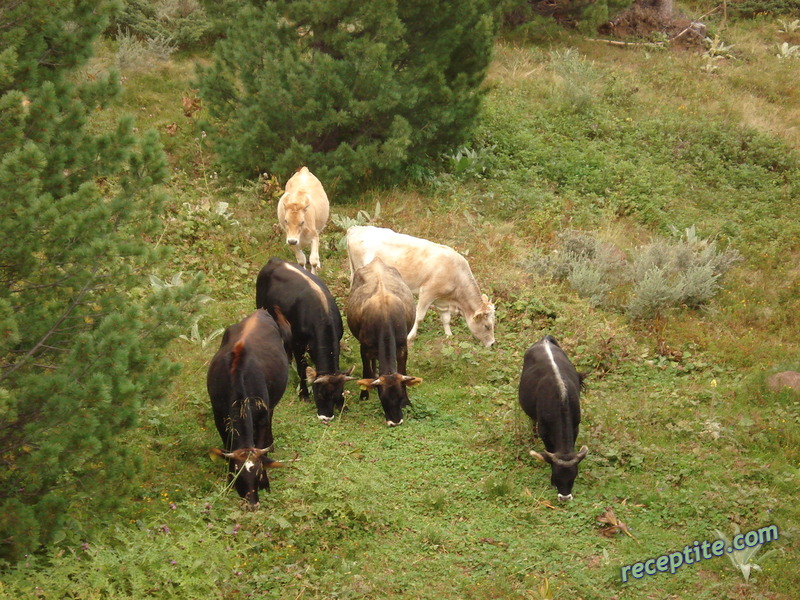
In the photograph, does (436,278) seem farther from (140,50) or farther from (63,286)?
(140,50)

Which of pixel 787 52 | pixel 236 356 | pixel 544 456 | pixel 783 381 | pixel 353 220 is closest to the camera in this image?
pixel 236 356

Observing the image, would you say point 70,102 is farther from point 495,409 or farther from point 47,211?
point 495,409

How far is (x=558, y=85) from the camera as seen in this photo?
21.7 m

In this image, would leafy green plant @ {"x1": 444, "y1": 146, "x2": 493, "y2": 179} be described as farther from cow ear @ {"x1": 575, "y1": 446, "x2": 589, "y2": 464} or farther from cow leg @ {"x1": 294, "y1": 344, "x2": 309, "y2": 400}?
cow ear @ {"x1": 575, "y1": 446, "x2": 589, "y2": 464}

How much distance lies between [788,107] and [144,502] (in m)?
20.5

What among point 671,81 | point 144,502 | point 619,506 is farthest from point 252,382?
point 671,81

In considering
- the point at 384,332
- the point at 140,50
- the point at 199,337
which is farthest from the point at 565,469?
the point at 140,50

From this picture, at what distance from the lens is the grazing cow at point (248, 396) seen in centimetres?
840

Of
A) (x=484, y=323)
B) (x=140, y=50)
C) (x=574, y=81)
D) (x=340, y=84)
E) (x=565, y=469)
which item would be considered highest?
(x=340, y=84)

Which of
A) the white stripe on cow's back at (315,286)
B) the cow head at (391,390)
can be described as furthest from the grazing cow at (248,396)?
the cow head at (391,390)

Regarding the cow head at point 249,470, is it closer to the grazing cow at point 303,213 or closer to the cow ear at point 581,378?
the cow ear at point 581,378

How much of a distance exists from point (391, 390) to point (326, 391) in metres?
0.82

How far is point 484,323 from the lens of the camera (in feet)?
40.6

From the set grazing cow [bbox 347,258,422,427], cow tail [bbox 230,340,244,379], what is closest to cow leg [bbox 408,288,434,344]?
grazing cow [bbox 347,258,422,427]
